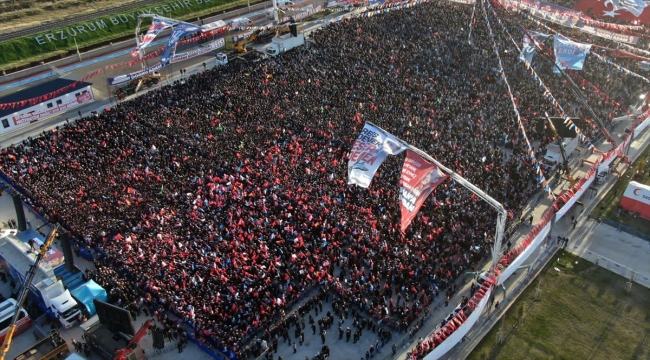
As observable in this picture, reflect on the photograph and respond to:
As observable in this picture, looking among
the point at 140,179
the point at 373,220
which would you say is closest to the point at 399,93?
the point at 373,220

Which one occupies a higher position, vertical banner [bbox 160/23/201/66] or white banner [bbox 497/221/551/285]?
vertical banner [bbox 160/23/201/66]

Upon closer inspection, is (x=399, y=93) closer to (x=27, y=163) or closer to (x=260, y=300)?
(x=260, y=300)

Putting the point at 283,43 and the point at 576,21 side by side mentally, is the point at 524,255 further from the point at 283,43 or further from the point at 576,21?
the point at 576,21

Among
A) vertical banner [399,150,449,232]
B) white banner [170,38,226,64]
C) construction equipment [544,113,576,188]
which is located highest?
vertical banner [399,150,449,232]

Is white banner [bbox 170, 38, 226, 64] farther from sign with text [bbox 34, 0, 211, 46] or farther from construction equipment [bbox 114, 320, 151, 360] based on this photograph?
construction equipment [bbox 114, 320, 151, 360]

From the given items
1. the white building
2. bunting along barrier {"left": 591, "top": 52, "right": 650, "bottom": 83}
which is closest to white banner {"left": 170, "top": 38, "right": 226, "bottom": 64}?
the white building
